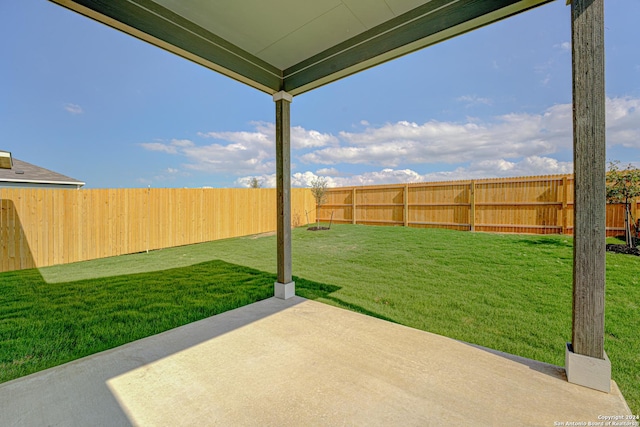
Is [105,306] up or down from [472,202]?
down

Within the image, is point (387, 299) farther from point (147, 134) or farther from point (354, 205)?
point (147, 134)

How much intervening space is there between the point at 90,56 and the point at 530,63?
1035 cm

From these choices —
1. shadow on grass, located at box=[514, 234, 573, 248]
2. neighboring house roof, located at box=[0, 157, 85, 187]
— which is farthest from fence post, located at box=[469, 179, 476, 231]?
neighboring house roof, located at box=[0, 157, 85, 187]

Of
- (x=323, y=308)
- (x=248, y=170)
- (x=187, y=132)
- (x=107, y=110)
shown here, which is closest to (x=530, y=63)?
(x=323, y=308)

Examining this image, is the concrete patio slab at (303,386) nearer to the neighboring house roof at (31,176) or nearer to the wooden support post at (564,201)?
the wooden support post at (564,201)

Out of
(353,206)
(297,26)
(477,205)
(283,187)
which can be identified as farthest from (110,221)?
(477,205)

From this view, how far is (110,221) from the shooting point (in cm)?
654

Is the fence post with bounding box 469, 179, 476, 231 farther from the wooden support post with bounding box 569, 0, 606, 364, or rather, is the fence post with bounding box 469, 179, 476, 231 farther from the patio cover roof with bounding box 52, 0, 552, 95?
the wooden support post with bounding box 569, 0, 606, 364

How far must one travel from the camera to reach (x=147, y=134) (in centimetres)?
1056

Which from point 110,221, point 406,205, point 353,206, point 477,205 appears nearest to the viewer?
point 110,221

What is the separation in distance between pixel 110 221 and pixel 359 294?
6.67 meters

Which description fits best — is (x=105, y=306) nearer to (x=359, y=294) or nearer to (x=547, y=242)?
(x=359, y=294)

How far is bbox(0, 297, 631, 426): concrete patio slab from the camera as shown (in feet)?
4.42

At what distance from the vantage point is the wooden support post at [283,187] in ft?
9.93
